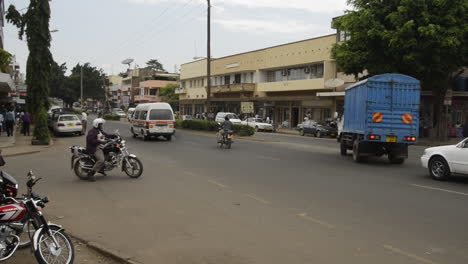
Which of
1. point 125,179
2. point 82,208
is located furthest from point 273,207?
point 125,179

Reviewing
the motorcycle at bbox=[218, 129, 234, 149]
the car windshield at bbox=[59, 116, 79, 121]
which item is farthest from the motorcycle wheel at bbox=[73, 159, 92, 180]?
the car windshield at bbox=[59, 116, 79, 121]

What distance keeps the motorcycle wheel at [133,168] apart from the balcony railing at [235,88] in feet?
144

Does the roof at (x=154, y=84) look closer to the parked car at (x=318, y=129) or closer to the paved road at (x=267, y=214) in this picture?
the parked car at (x=318, y=129)

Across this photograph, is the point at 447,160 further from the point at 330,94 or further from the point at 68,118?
the point at 330,94

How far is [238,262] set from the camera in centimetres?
542

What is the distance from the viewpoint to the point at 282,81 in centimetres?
5019

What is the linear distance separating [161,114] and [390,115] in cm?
1440

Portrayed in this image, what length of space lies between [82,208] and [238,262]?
4313 millimetres

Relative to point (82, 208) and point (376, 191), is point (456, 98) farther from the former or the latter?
point (82, 208)

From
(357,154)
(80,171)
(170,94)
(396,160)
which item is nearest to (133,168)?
(80,171)

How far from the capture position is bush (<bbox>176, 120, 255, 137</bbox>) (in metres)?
32.2

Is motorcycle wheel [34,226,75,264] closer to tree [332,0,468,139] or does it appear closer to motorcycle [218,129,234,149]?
motorcycle [218,129,234,149]

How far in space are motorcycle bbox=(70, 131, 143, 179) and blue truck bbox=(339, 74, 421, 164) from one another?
8644 millimetres

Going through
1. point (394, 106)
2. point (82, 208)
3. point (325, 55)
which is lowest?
point (82, 208)
